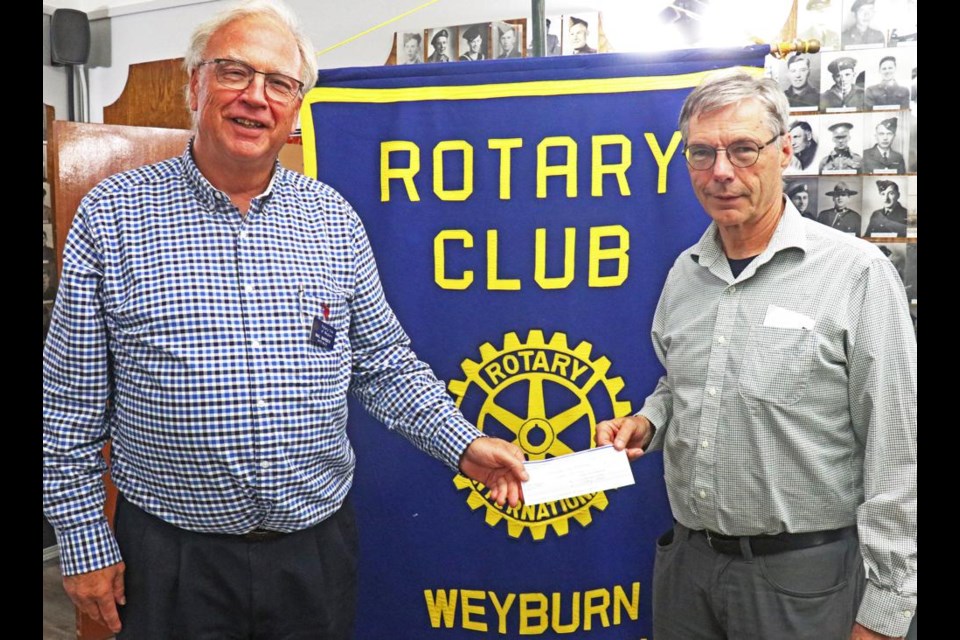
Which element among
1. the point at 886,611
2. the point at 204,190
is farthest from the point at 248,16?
the point at 886,611

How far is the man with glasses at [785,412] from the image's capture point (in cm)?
142

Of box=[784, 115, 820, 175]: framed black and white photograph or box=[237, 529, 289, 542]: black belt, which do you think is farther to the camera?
box=[784, 115, 820, 175]: framed black and white photograph

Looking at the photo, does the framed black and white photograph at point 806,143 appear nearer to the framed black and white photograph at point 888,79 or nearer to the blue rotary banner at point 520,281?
the framed black and white photograph at point 888,79

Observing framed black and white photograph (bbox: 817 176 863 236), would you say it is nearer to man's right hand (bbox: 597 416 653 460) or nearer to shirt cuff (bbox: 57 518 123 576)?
man's right hand (bbox: 597 416 653 460)

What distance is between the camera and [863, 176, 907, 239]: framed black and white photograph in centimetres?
258

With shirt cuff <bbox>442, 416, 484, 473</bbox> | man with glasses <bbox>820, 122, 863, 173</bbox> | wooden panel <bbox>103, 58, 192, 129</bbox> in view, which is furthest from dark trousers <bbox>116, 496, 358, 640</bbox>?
wooden panel <bbox>103, 58, 192, 129</bbox>

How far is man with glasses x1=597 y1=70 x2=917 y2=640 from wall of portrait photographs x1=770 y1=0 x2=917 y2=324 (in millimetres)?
1199

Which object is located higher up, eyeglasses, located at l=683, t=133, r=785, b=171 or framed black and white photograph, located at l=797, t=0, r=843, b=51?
framed black and white photograph, located at l=797, t=0, r=843, b=51

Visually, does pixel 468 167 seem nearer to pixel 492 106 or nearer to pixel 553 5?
pixel 492 106

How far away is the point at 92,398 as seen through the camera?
1.58 m

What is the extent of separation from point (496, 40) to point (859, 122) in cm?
137

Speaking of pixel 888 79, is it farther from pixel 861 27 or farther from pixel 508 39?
pixel 508 39
